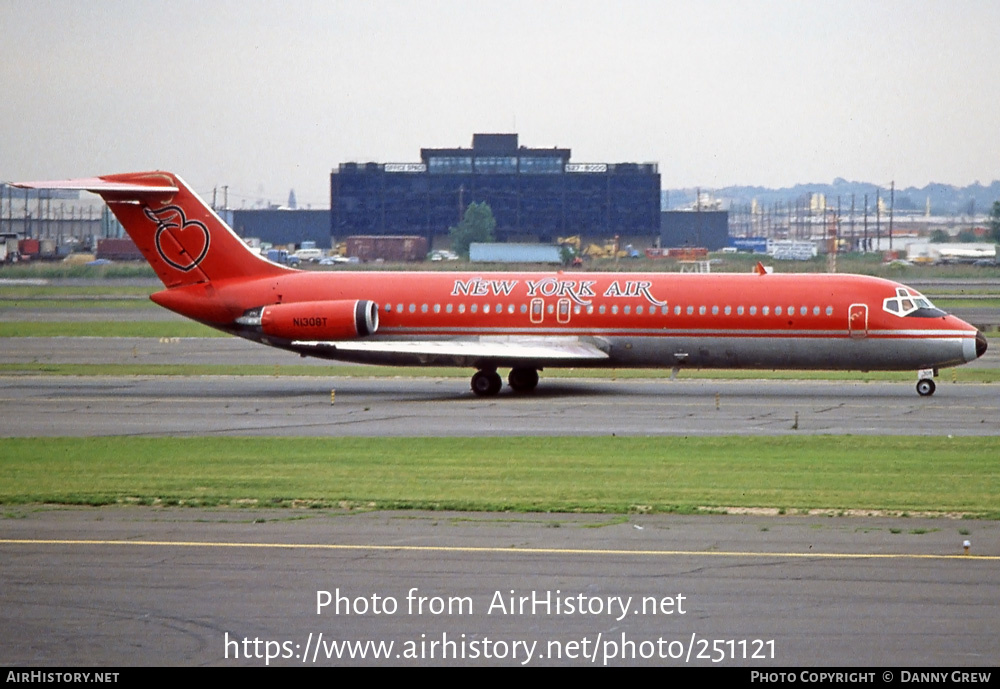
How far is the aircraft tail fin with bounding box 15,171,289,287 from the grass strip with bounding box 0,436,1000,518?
13.5 meters

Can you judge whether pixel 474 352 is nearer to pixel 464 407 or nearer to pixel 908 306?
pixel 464 407

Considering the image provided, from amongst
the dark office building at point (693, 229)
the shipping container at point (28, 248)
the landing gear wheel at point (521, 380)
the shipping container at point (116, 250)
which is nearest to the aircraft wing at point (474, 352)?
the landing gear wheel at point (521, 380)

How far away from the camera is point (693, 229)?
589 feet

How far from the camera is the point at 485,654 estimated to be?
12.0 m

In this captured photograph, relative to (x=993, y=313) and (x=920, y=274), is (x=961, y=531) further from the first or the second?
(x=920, y=274)

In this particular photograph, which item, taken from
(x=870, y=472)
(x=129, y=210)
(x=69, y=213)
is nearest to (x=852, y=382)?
(x=870, y=472)

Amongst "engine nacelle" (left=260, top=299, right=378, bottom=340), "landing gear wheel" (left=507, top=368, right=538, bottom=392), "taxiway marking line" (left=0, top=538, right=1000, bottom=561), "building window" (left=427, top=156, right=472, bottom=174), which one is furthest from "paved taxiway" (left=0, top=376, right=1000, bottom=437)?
"building window" (left=427, top=156, right=472, bottom=174)

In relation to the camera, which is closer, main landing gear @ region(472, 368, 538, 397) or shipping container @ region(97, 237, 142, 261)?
main landing gear @ region(472, 368, 538, 397)

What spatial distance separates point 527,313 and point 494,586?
24.9m

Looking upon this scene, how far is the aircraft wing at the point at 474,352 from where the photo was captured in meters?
38.3

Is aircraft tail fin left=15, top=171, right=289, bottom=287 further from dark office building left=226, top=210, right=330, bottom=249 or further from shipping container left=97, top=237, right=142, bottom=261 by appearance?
dark office building left=226, top=210, right=330, bottom=249

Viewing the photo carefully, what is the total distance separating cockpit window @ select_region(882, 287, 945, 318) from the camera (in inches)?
1480

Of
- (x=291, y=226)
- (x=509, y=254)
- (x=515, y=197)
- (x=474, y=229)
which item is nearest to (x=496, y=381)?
(x=509, y=254)

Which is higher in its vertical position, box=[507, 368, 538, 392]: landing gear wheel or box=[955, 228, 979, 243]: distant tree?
box=[955, 228, 979, 243]: distant tree
